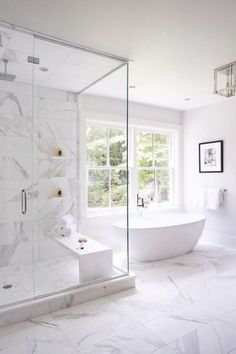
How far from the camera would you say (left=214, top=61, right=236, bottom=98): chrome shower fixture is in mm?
3123

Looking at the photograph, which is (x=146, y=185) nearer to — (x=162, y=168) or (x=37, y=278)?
(x=162, y=168)

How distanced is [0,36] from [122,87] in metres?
1.72

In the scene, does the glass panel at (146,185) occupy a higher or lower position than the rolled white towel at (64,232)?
higher

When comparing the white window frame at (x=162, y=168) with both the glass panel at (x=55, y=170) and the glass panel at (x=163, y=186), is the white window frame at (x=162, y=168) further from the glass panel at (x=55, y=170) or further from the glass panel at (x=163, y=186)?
the glass panel at (x=55, y=170)

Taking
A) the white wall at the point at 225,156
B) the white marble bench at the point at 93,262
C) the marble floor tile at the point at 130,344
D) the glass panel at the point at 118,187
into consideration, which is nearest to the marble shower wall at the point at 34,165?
the glass panel at the point at 118,187

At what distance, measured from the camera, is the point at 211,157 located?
4711 mm

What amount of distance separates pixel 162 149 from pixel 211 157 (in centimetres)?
96

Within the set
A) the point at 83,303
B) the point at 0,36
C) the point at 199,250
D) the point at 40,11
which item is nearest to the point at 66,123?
the point at 0,36

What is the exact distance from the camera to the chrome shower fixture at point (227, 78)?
3.12 m

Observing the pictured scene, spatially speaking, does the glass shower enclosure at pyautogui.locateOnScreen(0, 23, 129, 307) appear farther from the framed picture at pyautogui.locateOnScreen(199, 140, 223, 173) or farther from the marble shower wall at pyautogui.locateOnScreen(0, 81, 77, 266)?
the framed picture at pyautogui.locateOnScreen(199, 140, 223, 173)

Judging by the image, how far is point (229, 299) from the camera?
2.68 meters

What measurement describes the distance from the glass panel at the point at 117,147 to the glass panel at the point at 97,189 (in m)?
0.28

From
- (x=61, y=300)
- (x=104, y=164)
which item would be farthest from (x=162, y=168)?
(x=61, y=300)

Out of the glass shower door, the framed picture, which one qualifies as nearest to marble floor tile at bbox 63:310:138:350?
the glass shower door
